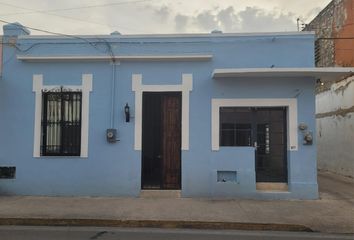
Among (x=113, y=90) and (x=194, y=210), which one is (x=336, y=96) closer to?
(x=113, y=90)

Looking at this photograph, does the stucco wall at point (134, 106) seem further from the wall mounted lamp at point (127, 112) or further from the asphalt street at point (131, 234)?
the asphalt street at point (131, 234)

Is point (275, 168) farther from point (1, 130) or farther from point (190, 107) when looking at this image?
point (1, 130)

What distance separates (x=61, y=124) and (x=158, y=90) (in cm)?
303

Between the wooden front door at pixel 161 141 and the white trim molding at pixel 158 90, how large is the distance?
16 centimetres

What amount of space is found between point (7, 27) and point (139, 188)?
622 centimetres

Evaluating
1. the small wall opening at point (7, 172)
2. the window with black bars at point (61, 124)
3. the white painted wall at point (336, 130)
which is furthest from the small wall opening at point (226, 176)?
the white painted wall at point (336, 130)

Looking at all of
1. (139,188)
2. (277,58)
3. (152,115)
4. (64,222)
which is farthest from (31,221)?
(277,58)

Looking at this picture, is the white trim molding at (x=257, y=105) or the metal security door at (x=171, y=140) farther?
the metal security door at (x=171, y=140)

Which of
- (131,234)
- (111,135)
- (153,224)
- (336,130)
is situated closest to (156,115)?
(111,135)

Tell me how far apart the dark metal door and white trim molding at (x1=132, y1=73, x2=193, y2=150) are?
6.70 feet

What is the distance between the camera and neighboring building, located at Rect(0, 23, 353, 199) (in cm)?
1269

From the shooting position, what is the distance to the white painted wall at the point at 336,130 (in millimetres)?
17172

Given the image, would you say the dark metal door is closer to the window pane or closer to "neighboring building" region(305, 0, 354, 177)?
the window pane

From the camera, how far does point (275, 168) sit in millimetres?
12953
